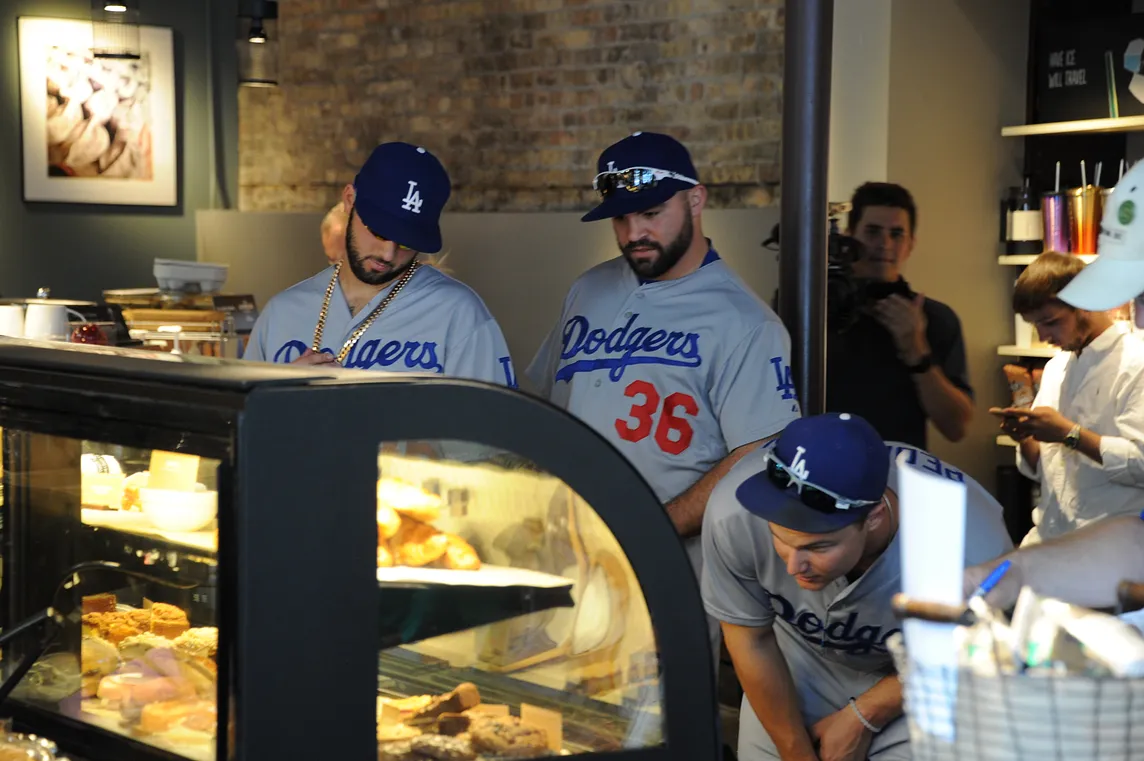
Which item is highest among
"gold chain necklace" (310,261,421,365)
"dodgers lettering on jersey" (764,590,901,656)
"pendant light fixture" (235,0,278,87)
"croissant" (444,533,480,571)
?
"pendant light fixture" (235,0,278,87)

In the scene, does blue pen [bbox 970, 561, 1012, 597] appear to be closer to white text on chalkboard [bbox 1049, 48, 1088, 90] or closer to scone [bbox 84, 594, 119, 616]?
scone [bbox 84, 594, 119, 616]

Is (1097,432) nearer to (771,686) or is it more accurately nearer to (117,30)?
(771,686)

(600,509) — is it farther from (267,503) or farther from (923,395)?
(923,395)

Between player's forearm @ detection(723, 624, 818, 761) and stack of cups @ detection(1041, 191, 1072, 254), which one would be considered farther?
stack of cups @ detection(1041, 191, 1072, 254)

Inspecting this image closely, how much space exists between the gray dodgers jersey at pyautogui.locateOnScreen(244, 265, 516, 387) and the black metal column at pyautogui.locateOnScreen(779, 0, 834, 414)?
97 centimetres

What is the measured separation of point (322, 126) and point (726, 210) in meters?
2.69

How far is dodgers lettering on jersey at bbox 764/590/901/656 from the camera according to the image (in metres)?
2.25

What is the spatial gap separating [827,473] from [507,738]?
24.9 inches

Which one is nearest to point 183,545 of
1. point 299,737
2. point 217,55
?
point 299,737

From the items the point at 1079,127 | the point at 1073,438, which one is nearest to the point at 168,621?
the point at 1073,438

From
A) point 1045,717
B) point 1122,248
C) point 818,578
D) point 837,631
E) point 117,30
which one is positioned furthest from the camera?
point 117,30

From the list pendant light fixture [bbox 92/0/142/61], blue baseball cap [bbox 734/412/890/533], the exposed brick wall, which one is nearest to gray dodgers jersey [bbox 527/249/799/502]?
blue baseball cap [bbox 734/412/890/533]

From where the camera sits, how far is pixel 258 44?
22.2 ft

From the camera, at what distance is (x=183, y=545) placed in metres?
1.59
